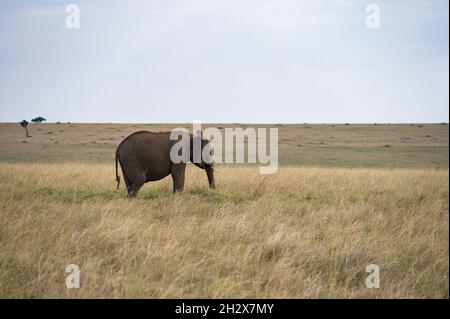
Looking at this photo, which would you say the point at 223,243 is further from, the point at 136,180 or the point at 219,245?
the point at 136,180

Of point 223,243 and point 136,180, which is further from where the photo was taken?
point 136,180

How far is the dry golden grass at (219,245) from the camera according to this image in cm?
512

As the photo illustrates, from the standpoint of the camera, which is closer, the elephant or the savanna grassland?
the savanna grassland

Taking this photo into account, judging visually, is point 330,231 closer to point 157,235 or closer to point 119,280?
point 157,235

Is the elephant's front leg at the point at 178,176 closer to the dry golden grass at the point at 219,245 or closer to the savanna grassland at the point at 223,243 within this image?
the savanna grassland at the point at 223,243

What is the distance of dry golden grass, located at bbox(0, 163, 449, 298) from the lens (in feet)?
16.8

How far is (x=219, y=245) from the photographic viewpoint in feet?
21.0

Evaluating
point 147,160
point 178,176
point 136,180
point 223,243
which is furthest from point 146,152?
point 223,243

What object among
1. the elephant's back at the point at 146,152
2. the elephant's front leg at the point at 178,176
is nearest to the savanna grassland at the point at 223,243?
the elephant's front leg at the point at 178,176

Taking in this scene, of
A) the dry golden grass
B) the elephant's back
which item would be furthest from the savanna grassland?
the elephant's back

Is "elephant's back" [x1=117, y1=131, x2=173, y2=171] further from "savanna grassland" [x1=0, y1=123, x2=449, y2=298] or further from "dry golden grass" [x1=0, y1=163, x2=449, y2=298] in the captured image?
"dry golden grass" [x1=0, y1=163, x2=449, y2=298]
